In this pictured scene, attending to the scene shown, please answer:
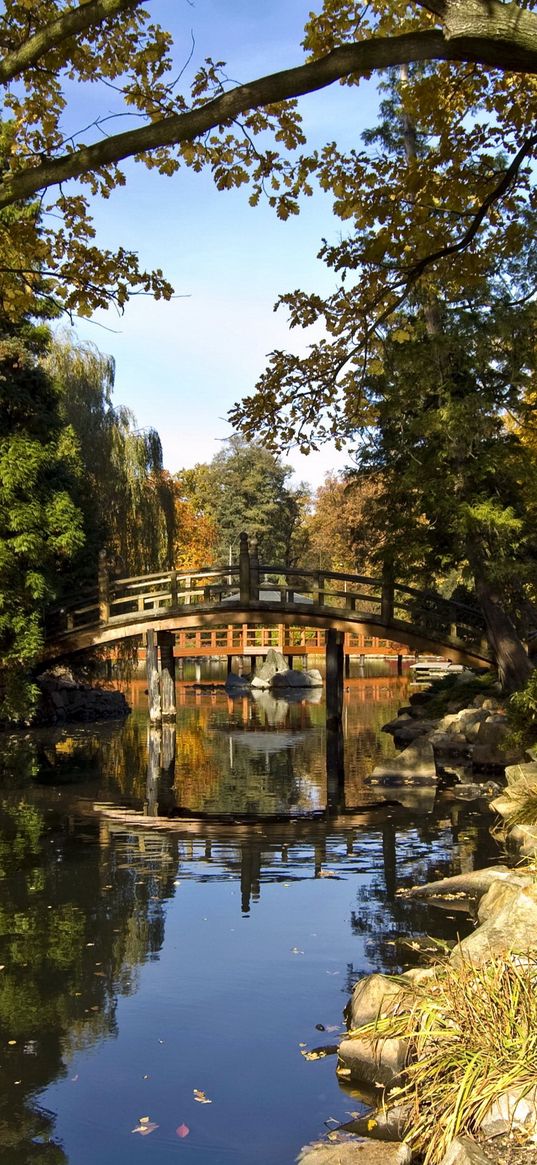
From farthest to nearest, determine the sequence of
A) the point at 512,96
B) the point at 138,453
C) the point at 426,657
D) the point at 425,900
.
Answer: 1. the point at 426,657
2. the point at 138,453
3. the point at 425,900
4. the point at 512,96

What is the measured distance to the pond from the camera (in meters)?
4.59

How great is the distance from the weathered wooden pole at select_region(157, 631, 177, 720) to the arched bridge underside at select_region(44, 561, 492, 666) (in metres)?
2.53

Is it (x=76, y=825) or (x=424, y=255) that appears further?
(x=76, y=825)

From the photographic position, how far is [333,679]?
76.2ft

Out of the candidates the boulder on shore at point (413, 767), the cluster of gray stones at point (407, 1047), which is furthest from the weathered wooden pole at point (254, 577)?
the cluster of gray stones at point (407, 1047)

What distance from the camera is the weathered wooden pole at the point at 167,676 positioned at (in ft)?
81.3

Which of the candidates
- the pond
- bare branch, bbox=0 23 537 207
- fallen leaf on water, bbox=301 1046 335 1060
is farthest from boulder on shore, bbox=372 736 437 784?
bare branch, bbox=0 23 537 207

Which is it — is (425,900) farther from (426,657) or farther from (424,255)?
(426,657)

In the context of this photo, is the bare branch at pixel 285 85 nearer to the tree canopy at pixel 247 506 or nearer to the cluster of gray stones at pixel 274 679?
the cluster of gray stones at pixel 274 679

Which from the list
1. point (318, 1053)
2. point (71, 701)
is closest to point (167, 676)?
point (71, 701)

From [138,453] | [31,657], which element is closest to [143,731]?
[31,657]

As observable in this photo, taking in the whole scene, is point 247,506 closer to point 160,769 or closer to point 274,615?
point 274,615

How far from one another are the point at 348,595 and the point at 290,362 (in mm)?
14524

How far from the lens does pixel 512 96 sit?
6.95m
